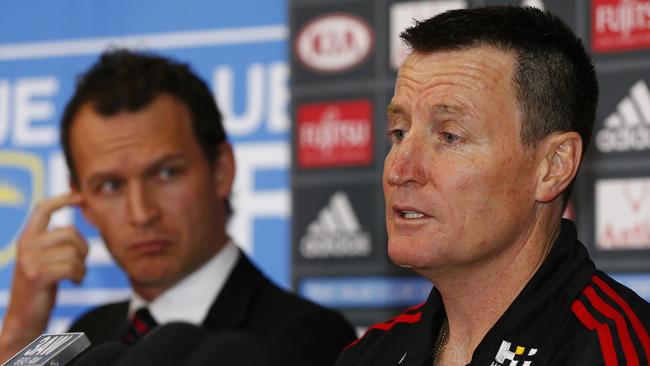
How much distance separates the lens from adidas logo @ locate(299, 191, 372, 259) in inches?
114

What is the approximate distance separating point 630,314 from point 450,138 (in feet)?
1.18

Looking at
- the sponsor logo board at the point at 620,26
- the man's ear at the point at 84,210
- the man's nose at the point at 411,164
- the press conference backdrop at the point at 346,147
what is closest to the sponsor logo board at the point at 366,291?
the press conference backdrop at the point at 346,147

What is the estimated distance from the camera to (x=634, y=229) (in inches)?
101

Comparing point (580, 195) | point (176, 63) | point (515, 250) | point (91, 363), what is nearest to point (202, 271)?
point (176, 63)

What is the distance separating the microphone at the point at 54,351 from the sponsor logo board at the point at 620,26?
1.82 m

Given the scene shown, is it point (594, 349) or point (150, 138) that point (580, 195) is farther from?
point (594, 349)

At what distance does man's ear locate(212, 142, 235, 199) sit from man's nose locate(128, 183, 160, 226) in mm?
186

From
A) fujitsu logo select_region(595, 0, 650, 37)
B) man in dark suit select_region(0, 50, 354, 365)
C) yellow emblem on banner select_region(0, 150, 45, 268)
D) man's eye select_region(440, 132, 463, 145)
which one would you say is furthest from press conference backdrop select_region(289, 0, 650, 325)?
man's eye select_region(440, 132, 463, 145)

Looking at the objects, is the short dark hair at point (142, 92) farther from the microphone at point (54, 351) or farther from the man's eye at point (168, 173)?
the microphone at point (54, 351)

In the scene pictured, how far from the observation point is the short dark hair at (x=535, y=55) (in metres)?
1.64

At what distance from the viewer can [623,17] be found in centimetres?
259

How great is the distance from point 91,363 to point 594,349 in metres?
0.74

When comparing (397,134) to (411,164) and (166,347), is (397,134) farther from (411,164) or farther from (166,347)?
(166,347)

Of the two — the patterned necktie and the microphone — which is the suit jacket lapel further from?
the microphone
